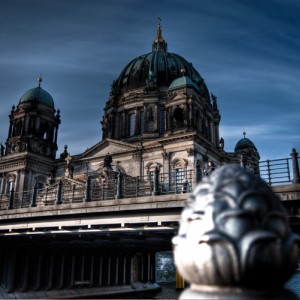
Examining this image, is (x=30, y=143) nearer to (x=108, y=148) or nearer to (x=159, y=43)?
(x=108, y=148)

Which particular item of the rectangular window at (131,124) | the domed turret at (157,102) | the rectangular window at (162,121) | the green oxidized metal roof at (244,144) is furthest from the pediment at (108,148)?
the green oxidized metal roof at (244,144)

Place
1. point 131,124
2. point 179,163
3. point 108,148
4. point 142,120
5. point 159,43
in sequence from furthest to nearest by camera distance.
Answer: point 159,43 → point 131,124 → point 142,120 → point 108,148 → point 179,163

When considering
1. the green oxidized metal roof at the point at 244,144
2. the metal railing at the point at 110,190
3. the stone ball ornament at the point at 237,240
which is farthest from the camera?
the green oxidized metal roof at the point at 244,144

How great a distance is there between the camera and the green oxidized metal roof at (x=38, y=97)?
62031 mm

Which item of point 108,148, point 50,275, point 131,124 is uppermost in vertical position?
point 131,124

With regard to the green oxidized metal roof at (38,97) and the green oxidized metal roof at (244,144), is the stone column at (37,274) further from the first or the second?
the green oxidized metal roof at (244,144)

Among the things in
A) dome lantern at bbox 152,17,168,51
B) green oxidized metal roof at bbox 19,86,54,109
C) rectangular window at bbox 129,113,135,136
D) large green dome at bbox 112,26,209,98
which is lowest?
rectangular window at bbox 129,113,135,136

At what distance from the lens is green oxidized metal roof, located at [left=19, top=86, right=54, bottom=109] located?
62.0 m

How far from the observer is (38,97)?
62500 millimetres

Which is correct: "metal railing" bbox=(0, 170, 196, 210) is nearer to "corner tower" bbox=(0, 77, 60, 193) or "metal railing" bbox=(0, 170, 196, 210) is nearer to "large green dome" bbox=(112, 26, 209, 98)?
"corner tower" bbox=(0, 77, 60, 193)

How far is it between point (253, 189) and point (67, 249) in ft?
110

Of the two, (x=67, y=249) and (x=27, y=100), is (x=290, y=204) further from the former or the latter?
(x=27, y=100)

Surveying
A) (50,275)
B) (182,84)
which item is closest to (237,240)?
(50,275)

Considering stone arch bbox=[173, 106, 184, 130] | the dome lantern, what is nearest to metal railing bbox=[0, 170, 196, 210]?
stone arch bbox=[173, 106, 184, 130]
